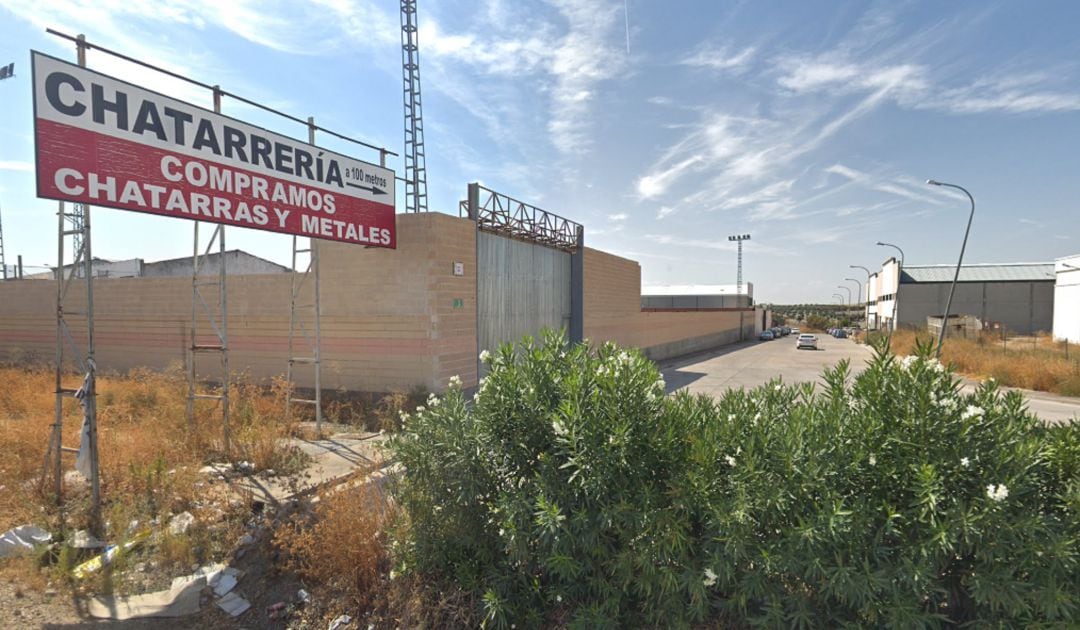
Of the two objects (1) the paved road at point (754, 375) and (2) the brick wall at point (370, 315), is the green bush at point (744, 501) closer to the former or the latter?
(2) the brick wall at point (370, 315)

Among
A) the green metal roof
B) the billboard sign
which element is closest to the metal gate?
the billboard sign

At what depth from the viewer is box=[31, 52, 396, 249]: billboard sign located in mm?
5035

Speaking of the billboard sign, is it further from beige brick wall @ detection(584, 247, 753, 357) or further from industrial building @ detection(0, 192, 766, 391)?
beige brick wall @ detection(584, 247, 753, 357)

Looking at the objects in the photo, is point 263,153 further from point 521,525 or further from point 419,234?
point 521,525

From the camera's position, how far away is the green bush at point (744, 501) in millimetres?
2432

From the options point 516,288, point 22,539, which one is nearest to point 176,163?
point 22,539

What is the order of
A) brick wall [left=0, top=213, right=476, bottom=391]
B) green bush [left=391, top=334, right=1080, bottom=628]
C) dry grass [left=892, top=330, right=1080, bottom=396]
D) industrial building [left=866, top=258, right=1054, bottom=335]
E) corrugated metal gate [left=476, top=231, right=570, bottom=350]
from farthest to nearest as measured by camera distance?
industrial building [left=866, top=258, right=1054, bottom=335] → dry grass [left=892, top=330, right=1080, bottom=396] → corrugated metal gate [left=476, top=231, right=570, bottom=350] → brick wall [left=0, top=213, right=476, bottom=391] → green bush [left=391, top=334, right=1080, bottom=628]

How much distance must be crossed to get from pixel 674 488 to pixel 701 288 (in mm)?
71134

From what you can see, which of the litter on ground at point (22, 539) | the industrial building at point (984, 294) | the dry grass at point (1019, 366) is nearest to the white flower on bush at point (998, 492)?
the litter on ground at point (22, 539)

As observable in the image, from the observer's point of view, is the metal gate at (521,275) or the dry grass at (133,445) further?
the metal gate at (521,275)

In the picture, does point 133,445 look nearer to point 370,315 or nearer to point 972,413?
point 370,315

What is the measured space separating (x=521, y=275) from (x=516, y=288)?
20.2 inches

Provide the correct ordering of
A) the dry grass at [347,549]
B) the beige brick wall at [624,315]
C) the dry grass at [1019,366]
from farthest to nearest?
the beige brick wall at [624,315]
the dry grass at [1019,366]
the dry grass at [347,549]

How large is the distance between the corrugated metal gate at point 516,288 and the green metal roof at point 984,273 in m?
49.6
